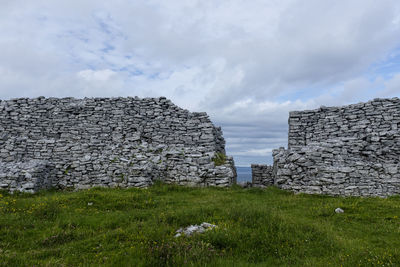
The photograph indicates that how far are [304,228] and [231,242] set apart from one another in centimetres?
253

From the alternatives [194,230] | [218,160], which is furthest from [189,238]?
[218,160]

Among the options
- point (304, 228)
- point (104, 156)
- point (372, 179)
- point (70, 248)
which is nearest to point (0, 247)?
point (70, 248)

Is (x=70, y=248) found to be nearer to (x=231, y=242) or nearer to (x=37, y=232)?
(x=37, y=232)

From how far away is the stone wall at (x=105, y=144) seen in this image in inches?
670

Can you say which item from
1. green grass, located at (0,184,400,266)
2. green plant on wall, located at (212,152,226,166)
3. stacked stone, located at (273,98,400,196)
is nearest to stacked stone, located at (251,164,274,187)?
stacked stone, located at (273,98,400,196)

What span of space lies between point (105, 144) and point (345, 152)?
16.9 m

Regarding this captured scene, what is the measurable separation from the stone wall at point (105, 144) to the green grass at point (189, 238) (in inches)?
184

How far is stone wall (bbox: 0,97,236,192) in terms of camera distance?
1702cm

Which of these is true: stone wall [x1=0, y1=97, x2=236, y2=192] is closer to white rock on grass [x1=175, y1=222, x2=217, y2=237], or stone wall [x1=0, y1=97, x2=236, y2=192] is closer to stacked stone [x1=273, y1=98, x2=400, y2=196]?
stacked stone [x1=273, y1=98, x2=400, y2=196]

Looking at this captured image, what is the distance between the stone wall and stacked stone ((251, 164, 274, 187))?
159 inches

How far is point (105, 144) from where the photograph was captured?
20094 millimetres

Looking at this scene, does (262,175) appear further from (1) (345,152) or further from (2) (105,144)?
(2) (105,144)

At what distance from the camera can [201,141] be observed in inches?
792

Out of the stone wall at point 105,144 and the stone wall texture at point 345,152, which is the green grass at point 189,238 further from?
the stone wall at point 105,144
